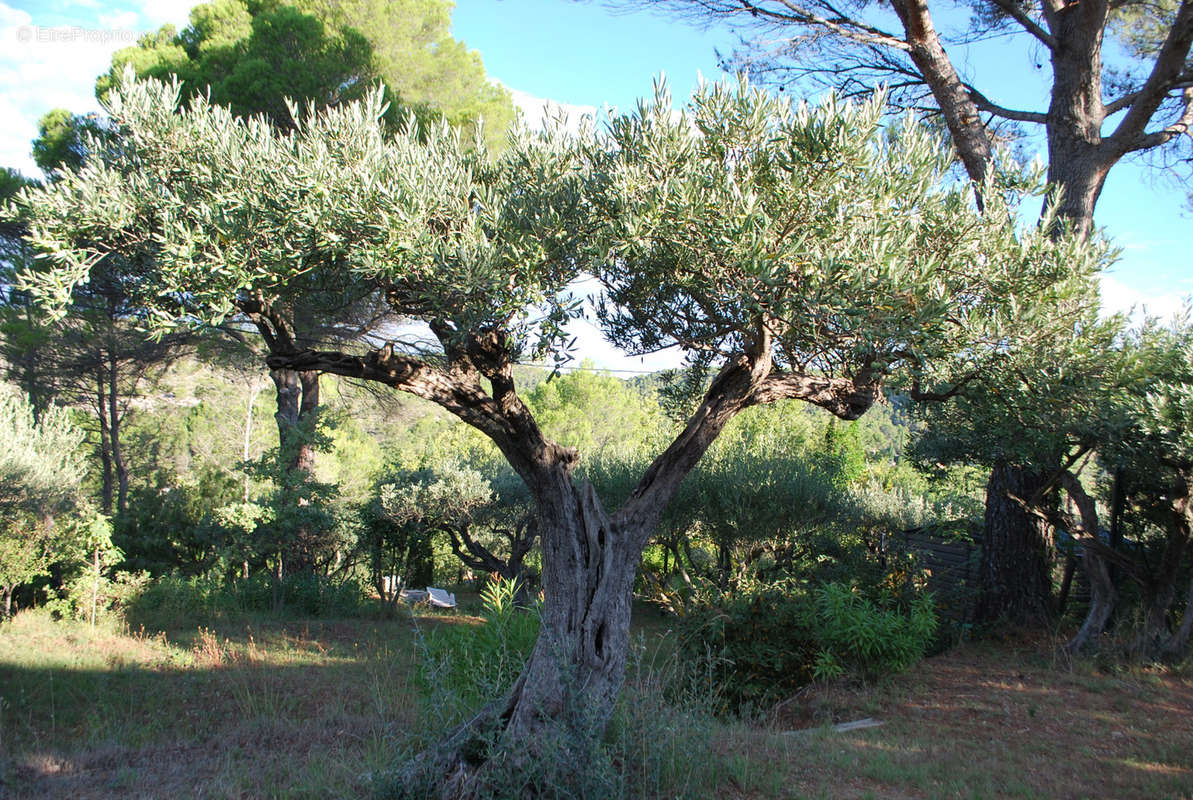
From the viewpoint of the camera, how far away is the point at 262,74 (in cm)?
1253

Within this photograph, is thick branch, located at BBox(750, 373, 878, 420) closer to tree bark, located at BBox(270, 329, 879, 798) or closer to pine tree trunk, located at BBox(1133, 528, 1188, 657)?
tree bark, located at BBox(270, 329, 879, 798)

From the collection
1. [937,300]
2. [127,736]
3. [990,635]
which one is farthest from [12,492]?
[990,635]

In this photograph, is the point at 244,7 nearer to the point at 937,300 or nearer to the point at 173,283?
the point at 173,283

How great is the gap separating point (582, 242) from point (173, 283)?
8.06 ft

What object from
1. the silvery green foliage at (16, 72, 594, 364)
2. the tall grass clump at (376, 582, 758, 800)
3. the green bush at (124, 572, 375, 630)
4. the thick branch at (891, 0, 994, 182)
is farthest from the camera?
the green bush at (124, 572, 375, 630)

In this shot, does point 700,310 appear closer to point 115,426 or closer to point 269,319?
point 269,319

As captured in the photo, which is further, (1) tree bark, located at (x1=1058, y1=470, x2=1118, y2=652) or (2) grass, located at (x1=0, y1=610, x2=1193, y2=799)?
(1) tree bark, located at (x1=1058, y1=470, x2=1118, y2=652)

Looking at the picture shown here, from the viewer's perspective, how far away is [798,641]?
7.73 m

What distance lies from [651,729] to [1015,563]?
25.2 feet

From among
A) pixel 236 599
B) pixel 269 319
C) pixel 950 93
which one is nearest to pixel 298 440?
pixel 236 599

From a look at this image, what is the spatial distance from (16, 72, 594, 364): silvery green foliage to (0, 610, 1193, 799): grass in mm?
2566

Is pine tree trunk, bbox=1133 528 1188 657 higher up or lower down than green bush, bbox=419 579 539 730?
higher up

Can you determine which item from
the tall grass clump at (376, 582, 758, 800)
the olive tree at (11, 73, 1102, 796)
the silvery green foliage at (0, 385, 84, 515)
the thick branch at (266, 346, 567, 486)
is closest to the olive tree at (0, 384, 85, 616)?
the silvery green foliage at (0, 385, 84, 515)

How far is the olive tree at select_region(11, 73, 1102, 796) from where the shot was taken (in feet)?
14.0
